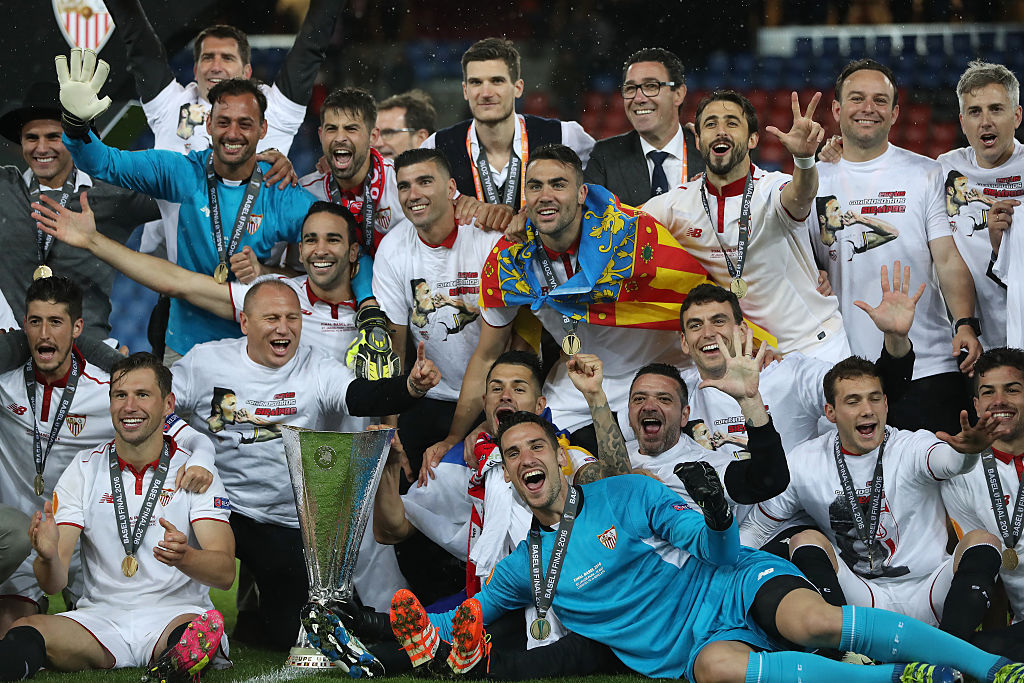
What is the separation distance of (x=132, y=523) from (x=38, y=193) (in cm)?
186

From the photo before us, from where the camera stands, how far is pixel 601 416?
4.11 meters

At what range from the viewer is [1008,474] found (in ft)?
13.2

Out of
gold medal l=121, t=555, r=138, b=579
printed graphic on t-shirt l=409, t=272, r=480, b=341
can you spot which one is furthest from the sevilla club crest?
gold medal l=121, t=555, r=138, b=579

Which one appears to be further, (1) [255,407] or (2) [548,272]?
(1) [255,407]

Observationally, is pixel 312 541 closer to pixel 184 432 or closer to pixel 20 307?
pixel 184 432

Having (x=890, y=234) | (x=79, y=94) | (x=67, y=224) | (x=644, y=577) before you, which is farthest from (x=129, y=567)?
(x=890, y=234)

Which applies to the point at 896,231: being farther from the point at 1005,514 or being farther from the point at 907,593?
the point at 907,593

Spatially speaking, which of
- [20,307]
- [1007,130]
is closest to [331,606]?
[20,307]

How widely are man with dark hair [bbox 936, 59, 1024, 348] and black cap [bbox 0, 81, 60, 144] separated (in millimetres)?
3787

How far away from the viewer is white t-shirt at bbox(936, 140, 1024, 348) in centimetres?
471

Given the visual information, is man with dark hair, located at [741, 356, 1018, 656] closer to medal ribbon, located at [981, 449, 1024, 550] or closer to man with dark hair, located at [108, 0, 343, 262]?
medal ribbon, located at [981, 449, 1024, 550]

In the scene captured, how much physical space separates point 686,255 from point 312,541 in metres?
1.80

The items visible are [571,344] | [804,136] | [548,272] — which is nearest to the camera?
[804,136]

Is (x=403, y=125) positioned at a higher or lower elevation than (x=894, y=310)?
higher
